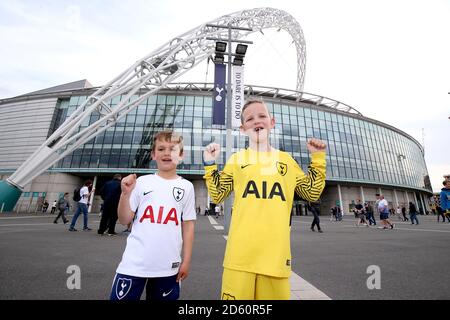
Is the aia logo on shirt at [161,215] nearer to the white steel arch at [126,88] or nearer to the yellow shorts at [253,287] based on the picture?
the yellow shorts at [253,287]

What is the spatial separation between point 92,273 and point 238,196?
10.4ft

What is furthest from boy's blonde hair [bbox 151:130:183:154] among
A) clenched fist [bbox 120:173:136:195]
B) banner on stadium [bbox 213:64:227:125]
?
banner on stadium [bbox 213:64:227:125]

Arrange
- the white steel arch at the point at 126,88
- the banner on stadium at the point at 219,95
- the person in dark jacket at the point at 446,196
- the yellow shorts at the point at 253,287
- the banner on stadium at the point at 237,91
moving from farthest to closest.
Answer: the white steel arch at the point at 126,88 → the banner on stadium at the point at 237,91 → the banner on stadium at the point at 219,95 → the person in dark jacket at the point at 446,196 → the yellow shorts at the point at 253,287

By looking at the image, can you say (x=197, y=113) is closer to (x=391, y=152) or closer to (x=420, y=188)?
(x=391, y=152)

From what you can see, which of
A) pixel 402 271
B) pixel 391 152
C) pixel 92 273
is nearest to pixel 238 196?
pixel 92 273

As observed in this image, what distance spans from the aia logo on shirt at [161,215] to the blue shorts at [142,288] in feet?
1.25

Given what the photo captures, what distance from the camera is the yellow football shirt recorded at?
1.35 metres

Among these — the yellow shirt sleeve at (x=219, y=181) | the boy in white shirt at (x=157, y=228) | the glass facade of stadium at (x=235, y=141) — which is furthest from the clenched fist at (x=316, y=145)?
the glass facade of stadium at (x=235, y=141)

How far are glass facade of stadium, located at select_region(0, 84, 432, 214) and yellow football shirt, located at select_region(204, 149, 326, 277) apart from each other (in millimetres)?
26437

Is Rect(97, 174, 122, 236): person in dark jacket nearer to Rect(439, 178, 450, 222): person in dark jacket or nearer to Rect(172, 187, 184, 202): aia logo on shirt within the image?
Rect(172, 187, 184, 202): aia logo on shirt

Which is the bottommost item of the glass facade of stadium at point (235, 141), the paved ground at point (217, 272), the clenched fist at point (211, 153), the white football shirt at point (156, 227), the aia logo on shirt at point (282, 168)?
the paved ground at point (217, 272)

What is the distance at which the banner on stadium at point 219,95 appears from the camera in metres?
9.02

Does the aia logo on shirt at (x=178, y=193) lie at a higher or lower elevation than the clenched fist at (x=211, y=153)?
lower

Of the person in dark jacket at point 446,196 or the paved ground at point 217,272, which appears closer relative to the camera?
the paved ground at point 217,272
